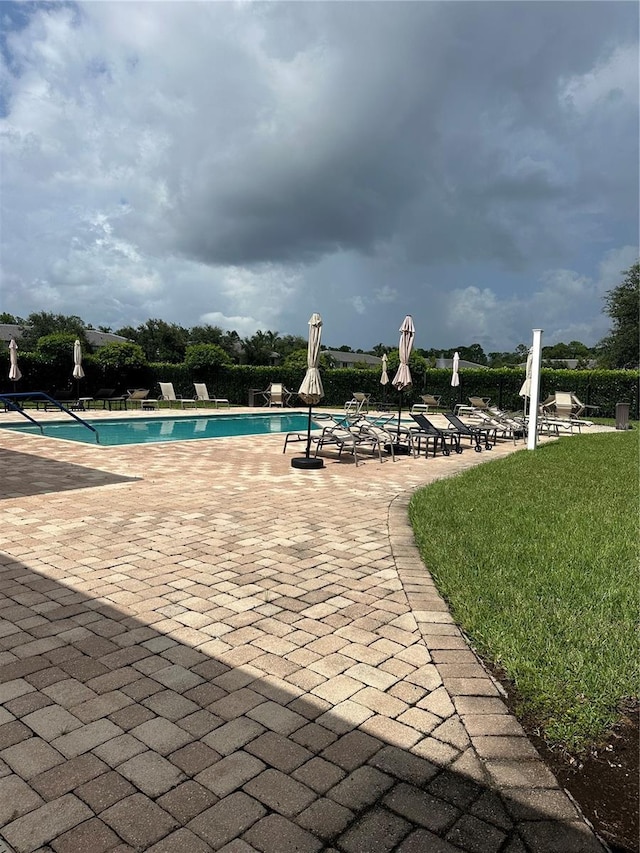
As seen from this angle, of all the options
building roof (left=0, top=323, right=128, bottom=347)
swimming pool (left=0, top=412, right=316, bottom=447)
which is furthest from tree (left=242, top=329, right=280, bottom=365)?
swimming pool (left=0, top=412, right=316, bottom=447)

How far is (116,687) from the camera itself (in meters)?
2.55

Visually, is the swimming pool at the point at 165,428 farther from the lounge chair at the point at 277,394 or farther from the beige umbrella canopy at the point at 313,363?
the beige umbrella canopy at the point at 313,363

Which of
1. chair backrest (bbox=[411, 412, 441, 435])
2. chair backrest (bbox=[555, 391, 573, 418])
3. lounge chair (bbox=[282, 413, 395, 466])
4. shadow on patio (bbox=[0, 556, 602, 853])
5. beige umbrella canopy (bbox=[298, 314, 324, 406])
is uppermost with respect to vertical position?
beige umbrella canopy (bbox=[298, 314, 324, 406])

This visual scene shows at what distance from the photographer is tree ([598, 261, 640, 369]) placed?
37.6m

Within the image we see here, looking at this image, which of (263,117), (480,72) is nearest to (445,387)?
(263,117)

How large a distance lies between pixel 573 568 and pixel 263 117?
66.9 feet

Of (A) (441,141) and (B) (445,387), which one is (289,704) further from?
(B) (445,387)

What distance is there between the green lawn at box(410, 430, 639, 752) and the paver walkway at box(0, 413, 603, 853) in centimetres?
19

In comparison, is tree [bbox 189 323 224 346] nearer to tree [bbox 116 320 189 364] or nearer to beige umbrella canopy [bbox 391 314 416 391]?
tree [bbox 116 320 189 364]

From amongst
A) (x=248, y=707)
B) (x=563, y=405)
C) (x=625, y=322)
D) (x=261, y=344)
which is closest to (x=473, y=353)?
(x=261, y=344)

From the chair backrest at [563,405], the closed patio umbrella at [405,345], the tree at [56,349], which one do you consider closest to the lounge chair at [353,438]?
the closed patio umbrella at [405,345]

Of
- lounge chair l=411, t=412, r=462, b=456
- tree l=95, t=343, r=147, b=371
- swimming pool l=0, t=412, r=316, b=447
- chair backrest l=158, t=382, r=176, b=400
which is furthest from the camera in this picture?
tree l=95, t=343, r=147, b=371

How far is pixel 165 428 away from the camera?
17375 mm

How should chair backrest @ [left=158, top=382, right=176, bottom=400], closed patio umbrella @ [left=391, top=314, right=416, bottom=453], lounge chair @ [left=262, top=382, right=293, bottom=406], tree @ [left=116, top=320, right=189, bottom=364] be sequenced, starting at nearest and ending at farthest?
1. closed patio umbrella @ [left=391, top=314, right=416, bottom=453]
2. chair backrest @ [left=158, top=382, right=176, bottom=400]
3. lounge chair @ [left=262, top=382, right=293, bottom=406]
4. tree @ [left=116, top=320, right=189, bottom=364]
